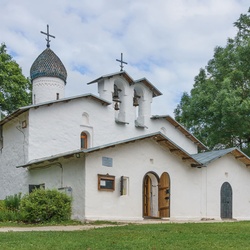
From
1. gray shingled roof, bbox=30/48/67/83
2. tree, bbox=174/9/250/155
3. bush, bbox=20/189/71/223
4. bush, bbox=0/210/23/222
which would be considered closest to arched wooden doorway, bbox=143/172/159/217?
bush, bbox=20/189/71/223

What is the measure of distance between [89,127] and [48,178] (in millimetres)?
4232

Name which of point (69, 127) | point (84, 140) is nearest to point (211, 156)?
point (84, 140)

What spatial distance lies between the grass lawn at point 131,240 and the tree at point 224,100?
17.9 metres

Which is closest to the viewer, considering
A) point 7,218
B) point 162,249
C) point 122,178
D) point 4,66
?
point 162,249

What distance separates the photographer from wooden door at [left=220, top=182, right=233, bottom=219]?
74.7 ft

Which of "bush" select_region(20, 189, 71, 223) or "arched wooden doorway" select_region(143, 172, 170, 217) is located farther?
"arched wooden doorway" select_region(143, 172, 170, 217)

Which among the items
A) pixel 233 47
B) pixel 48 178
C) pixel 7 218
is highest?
pixel 233 47

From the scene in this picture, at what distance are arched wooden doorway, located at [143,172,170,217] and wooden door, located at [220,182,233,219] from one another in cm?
363

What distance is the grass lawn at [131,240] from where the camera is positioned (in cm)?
921

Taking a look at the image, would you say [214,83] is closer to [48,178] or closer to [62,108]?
[62,108]

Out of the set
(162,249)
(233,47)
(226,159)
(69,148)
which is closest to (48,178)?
(69,148)

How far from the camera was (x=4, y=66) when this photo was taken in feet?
114

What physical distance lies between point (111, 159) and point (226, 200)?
7.46m

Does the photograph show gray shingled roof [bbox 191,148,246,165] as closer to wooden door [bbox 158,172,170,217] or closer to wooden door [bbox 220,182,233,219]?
wooden door [bbox 220,182,233,219]
